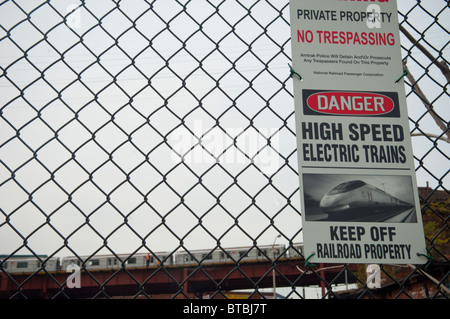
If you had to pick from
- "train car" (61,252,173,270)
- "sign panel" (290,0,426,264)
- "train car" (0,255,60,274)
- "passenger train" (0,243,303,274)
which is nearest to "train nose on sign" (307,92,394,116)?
"sign panel" (290,0,426,264)

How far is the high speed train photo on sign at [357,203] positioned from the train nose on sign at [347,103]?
33 cm

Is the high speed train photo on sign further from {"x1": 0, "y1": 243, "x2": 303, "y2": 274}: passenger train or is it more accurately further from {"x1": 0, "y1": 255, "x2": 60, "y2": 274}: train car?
{"x1": 0, "y1": 255, "x2": 60, "y2": 274}: train car

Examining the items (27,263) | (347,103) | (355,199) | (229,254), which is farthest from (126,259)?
(27,263)

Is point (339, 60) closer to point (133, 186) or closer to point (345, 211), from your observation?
point (345, 211)

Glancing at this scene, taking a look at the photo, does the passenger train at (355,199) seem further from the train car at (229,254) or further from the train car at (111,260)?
the train car at (111,260)

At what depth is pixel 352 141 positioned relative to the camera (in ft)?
5.37

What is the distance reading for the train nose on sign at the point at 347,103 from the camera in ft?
5.49

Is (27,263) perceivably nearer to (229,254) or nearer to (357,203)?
(229,254)

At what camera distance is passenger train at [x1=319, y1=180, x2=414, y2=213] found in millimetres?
1592

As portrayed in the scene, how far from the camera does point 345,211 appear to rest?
62.6 inches

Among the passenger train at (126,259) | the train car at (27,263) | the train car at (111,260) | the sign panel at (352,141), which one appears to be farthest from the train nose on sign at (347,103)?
the train car at (27,263)

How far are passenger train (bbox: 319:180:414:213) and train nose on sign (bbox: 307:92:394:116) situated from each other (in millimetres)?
328

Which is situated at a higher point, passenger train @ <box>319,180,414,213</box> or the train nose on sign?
the train nose on sign
